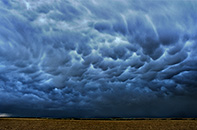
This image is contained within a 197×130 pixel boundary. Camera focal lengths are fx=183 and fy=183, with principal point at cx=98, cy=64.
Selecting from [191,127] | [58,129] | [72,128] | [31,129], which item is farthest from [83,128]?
[191,127]

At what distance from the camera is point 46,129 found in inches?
2534

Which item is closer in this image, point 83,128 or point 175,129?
point 175,129

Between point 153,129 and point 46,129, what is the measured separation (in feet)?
121

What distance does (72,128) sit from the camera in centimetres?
6500

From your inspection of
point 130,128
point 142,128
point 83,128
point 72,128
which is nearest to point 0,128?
point 72,128

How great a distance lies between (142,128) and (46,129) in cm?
3346

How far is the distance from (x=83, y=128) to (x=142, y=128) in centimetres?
2038

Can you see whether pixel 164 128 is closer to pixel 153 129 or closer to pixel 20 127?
pixel 153 129

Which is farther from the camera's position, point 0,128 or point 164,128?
point 0,128

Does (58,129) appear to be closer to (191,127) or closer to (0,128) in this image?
(0,128)

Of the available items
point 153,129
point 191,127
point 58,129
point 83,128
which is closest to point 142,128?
point 153,129

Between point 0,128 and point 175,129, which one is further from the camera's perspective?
point 0,128

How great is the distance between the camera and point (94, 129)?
62.2 meters

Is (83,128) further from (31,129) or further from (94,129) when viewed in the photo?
(31,129)
